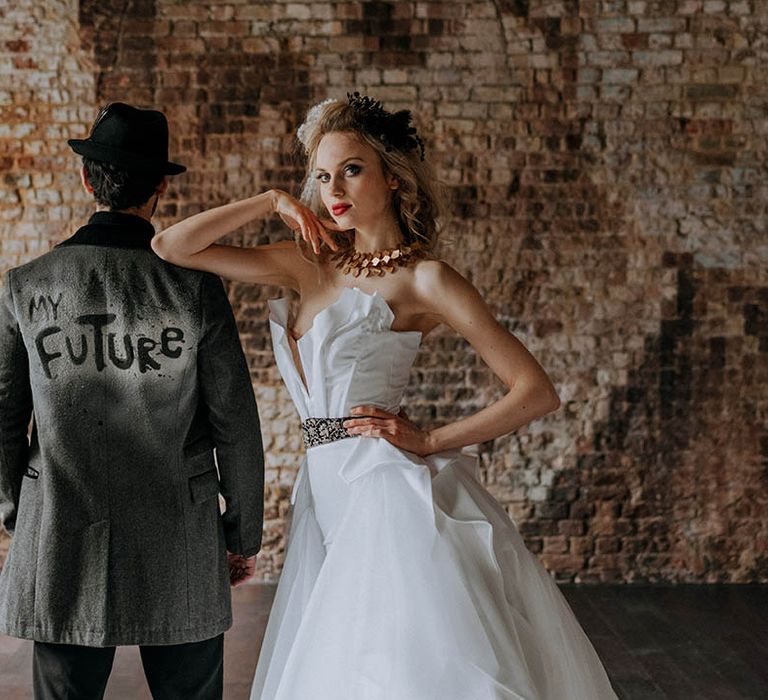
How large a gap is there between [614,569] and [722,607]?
0.59m

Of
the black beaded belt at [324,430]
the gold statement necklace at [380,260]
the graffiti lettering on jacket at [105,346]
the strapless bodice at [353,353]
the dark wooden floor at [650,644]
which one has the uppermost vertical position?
the gold statement necklace at [380,260]

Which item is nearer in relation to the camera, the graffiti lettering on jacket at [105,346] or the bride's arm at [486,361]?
the graffiti lettering on jacket at [105,346]

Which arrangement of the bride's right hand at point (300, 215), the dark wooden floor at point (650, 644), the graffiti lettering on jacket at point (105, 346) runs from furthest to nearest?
1. the dark wooden floor at point (650, 644)
2. the bride's right hand at point (300, 215)
3. the graffiti lettering on jacket at point (105, 346)

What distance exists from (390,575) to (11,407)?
3.06 ft

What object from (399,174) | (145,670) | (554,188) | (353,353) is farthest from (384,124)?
(554,188)

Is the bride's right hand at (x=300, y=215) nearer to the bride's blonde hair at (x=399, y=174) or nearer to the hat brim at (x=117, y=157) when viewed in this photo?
the bride's blonde hair at (x=399, y=174)

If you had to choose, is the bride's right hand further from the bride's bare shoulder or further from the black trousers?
the black trousers

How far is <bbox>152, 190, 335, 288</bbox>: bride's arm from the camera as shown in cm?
222

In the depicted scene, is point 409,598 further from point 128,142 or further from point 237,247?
point 128,142

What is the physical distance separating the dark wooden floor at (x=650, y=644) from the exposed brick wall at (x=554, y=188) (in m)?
0.24

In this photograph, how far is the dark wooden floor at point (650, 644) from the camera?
367cm

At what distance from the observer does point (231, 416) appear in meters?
2.18

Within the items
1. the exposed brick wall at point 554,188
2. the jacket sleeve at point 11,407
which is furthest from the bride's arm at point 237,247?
the exposed brick wall at point 554,188

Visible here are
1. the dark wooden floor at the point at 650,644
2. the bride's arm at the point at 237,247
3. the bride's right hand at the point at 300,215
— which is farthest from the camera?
the dark wooden floor at the point at 650,644
